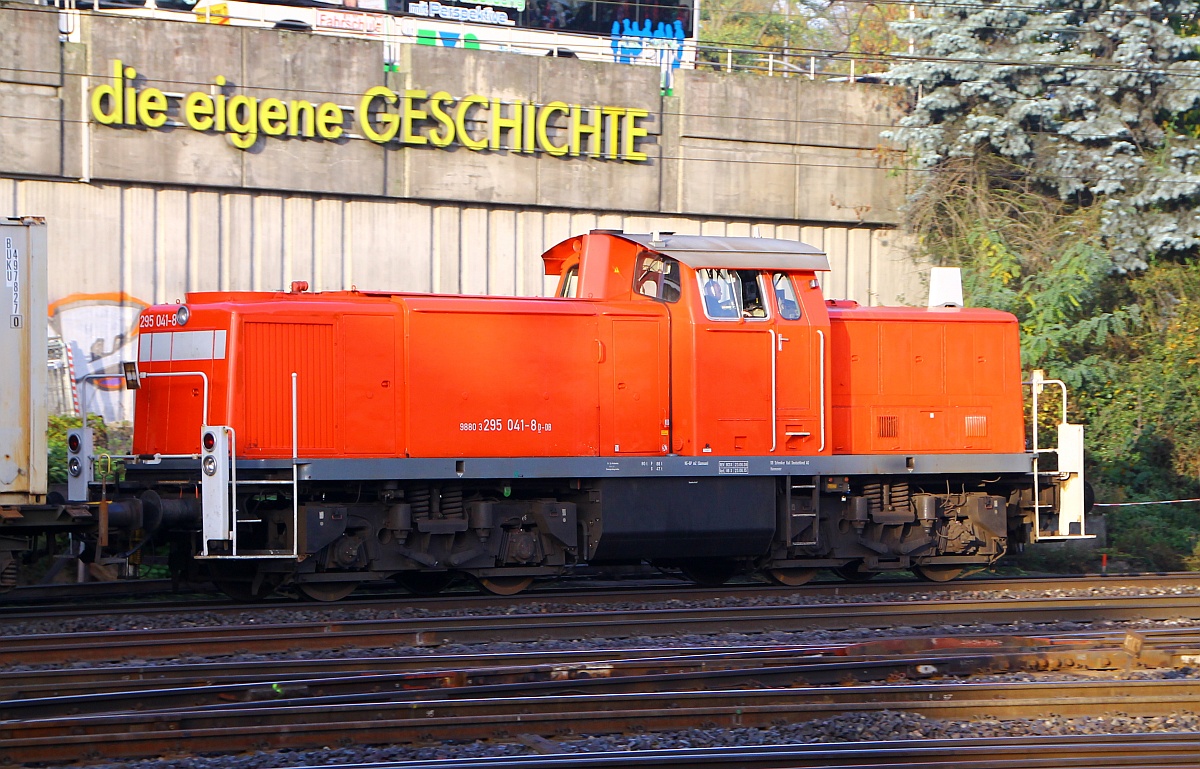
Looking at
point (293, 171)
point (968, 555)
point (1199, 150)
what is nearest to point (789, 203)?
point (1199, 150)

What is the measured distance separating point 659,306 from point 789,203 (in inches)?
412

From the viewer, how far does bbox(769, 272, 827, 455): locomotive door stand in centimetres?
1240

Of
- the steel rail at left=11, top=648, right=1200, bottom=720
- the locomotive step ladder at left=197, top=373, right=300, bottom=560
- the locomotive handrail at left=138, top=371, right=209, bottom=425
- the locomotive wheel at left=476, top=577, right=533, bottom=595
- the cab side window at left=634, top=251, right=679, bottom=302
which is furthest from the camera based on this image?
the cab side window at left=634, top=251, right=679, bottom=302

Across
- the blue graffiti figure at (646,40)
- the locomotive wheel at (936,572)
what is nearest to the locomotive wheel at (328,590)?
the locomotive wheel at (936,572)

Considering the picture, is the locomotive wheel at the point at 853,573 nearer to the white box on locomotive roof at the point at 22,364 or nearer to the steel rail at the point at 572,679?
the steel rail at the point at 572,679

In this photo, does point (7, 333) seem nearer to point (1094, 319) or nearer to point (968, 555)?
point (968, 555)

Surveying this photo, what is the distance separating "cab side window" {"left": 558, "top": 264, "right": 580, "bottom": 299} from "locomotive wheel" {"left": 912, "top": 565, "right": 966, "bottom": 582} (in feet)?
15.4

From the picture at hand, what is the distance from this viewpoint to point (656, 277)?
40.8 ft

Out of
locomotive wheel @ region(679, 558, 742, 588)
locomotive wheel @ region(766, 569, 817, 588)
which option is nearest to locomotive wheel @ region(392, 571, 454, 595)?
locomotive wheel @ region(679, 558, 742, 588)

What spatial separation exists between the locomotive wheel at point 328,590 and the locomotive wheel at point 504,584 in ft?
4.23

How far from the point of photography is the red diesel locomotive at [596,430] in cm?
1098

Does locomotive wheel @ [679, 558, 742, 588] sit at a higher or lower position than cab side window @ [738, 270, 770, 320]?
lower

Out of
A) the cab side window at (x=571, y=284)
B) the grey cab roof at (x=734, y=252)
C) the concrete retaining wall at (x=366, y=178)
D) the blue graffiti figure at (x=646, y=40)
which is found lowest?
the cab side window at (x=571, y=284)

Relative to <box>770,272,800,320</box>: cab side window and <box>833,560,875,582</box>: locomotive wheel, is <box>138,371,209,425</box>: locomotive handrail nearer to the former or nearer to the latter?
<box>770,272,800,320</box>: cab side window
